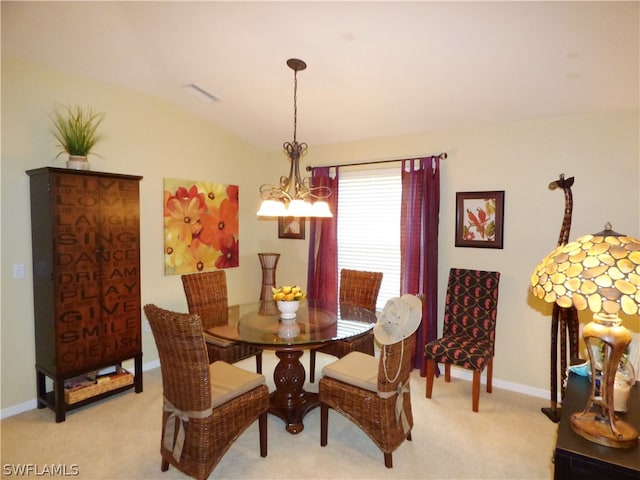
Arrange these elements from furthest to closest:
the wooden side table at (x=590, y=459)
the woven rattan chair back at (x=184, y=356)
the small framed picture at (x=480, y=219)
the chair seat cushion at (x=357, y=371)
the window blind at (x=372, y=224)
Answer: the window blind at (x=372, y=224) → the small framed picture at (x=480, y=219) → the chair seat cushion at (x=357, y=371) → the woven rattan chair back at (x=184, y=356) → the wooden side table at (x=590, y=459)

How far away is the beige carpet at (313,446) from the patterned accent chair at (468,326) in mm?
353

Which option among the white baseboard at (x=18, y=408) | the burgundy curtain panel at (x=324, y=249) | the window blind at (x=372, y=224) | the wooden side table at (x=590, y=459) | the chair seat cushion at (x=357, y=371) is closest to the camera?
the wooden side table at (x=590, y=459)

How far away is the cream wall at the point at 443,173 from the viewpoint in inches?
115

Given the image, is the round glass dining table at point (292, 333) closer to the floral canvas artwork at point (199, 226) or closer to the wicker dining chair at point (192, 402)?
the wicker dining chair at point (192, 402)

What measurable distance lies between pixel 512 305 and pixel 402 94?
216 centimetres

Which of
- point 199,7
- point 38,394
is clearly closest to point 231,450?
point 38,394

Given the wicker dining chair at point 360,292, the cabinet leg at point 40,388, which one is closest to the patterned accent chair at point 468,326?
the wicker dining chair at point 360,292

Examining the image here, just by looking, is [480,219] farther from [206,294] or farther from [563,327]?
[206,294]

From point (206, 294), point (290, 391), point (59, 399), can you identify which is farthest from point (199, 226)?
point (290, 391)

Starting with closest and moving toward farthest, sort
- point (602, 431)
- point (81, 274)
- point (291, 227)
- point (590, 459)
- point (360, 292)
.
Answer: point (590, 459) < point (602, 431) < point (81, 274) < point (360, 292) < point (291, 227)

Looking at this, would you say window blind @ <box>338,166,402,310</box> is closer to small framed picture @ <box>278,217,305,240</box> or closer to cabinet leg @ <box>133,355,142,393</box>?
small framed picture @ <box>278,217,305,240</box>

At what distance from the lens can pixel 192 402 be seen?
2096 millimetres

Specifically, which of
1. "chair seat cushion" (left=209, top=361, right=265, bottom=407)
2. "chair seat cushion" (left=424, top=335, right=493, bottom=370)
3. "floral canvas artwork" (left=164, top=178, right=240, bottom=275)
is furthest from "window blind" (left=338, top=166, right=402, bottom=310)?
"chair seat cushion" (left=209, top=361, right=265, bottom=407)

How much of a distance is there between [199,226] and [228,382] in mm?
2302
